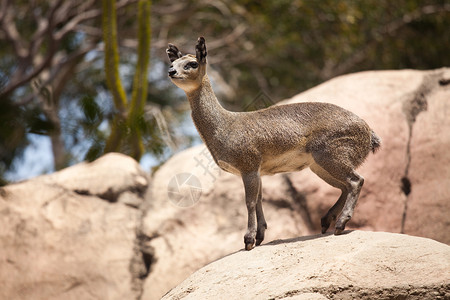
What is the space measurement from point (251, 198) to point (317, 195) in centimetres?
284

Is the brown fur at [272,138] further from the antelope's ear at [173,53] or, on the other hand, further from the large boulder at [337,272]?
the large boulder at [337,272]

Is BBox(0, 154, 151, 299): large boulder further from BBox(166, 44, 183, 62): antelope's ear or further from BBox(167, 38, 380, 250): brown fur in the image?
BBox(166, 44, 183, 62): antelope's ear

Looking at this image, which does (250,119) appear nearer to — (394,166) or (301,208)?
(301,208)

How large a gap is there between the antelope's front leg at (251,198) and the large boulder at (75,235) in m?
2.69

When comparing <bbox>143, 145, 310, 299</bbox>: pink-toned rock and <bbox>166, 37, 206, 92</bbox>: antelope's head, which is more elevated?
<bbox>166, 37, 206, 92</bbox>: antelope's head

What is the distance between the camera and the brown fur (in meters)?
6.23

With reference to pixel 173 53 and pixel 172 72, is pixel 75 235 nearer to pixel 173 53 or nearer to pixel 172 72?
pixel 173 53

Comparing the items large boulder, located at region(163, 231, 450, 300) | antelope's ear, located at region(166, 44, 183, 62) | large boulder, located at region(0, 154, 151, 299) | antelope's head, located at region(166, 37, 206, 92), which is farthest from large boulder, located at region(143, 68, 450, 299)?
antelope's head, located at region(166, 37, 206, 92)

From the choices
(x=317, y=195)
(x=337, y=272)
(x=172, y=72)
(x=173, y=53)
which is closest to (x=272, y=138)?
(x=172, y=72)

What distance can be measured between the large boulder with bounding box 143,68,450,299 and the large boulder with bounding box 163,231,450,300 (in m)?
2.48

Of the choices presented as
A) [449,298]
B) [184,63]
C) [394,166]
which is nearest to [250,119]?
[184,63]

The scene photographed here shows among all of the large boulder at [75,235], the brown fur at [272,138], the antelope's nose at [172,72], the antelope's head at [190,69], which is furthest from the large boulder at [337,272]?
the large boulder at [75,235]

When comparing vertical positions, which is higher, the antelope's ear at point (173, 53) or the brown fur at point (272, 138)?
the antelope's ear at point (173, 53)

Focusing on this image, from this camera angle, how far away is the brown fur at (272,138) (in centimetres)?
623
